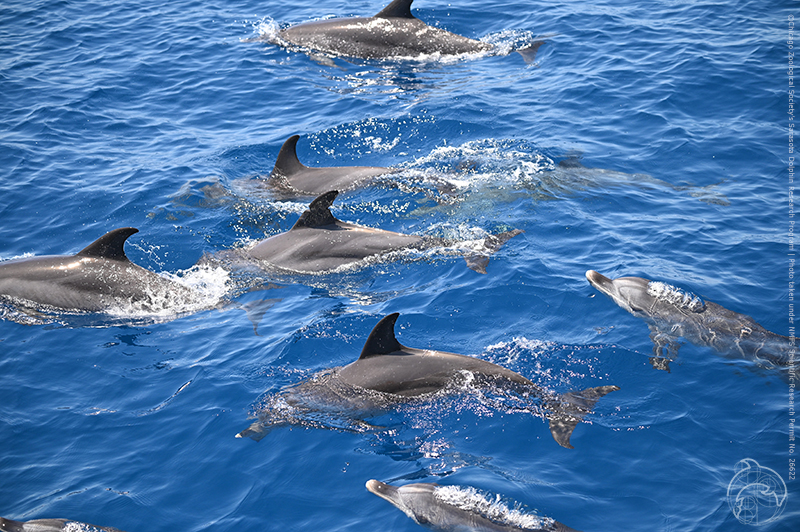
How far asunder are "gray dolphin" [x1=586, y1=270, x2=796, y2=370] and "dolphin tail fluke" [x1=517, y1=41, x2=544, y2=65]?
969 cm

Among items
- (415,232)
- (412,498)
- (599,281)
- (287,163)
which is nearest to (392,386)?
(412,498)

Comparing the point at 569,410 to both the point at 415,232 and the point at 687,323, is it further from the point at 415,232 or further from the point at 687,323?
the point at 415,232

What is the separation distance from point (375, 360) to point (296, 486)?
180 centimetres

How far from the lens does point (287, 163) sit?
13.7 meters

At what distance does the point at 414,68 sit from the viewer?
18.5 m

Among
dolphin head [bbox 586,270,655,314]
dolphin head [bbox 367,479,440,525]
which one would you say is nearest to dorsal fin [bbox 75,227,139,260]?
dolphin head [bbox 367,479,440,525]

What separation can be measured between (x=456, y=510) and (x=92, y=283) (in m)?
7.16

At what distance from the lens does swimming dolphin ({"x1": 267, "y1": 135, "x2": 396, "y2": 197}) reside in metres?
13.4

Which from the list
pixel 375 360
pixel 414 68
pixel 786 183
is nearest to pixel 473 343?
pixel 375 360

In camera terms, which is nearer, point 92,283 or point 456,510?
point 456,510

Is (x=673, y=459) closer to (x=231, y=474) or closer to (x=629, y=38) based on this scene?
(x=231, y=474)

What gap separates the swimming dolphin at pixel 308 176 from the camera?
13406 mm

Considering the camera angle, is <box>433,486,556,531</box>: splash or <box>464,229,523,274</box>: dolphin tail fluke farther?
<box>464,229,523,274</box>: dolphin tail fluke

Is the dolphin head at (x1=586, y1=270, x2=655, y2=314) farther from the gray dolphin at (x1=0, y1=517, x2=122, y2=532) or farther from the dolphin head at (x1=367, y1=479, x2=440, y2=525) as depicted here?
the gray dolphin at (x1=0, y1=517, x2=122, y2=532)
